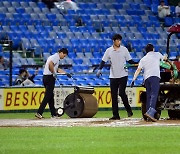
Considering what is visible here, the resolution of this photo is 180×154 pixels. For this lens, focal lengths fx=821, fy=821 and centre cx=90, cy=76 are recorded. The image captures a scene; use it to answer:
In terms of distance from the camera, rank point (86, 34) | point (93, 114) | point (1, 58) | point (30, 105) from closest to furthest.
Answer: point (93, 114)
point (30, 105)
point (1, 58)
point (86, 34)

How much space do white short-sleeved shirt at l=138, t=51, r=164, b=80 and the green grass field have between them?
262 cm

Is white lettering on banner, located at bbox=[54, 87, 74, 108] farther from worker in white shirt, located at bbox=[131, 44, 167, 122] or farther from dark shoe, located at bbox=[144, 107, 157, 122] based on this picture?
dark shoe, located at bbox=[144, 107, 157, 122]

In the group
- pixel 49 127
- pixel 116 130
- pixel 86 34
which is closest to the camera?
pixel 116 130

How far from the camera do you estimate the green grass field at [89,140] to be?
13867 millimetres

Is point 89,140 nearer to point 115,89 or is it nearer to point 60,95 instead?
point 115,89

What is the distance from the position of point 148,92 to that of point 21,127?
3814mm

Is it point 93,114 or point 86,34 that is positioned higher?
point 86,34

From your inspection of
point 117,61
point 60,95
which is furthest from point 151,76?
point 60,95

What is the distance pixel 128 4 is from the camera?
4419 cm

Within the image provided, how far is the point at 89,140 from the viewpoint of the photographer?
624 inches

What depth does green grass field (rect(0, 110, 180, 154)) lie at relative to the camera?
13867 mm

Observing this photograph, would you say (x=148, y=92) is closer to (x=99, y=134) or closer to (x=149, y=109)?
(x=149, y=109)

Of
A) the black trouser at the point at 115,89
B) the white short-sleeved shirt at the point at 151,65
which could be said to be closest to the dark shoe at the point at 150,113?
the white short-sleeved shirt at the point at 151,65

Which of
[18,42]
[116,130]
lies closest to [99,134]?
[116,130]
